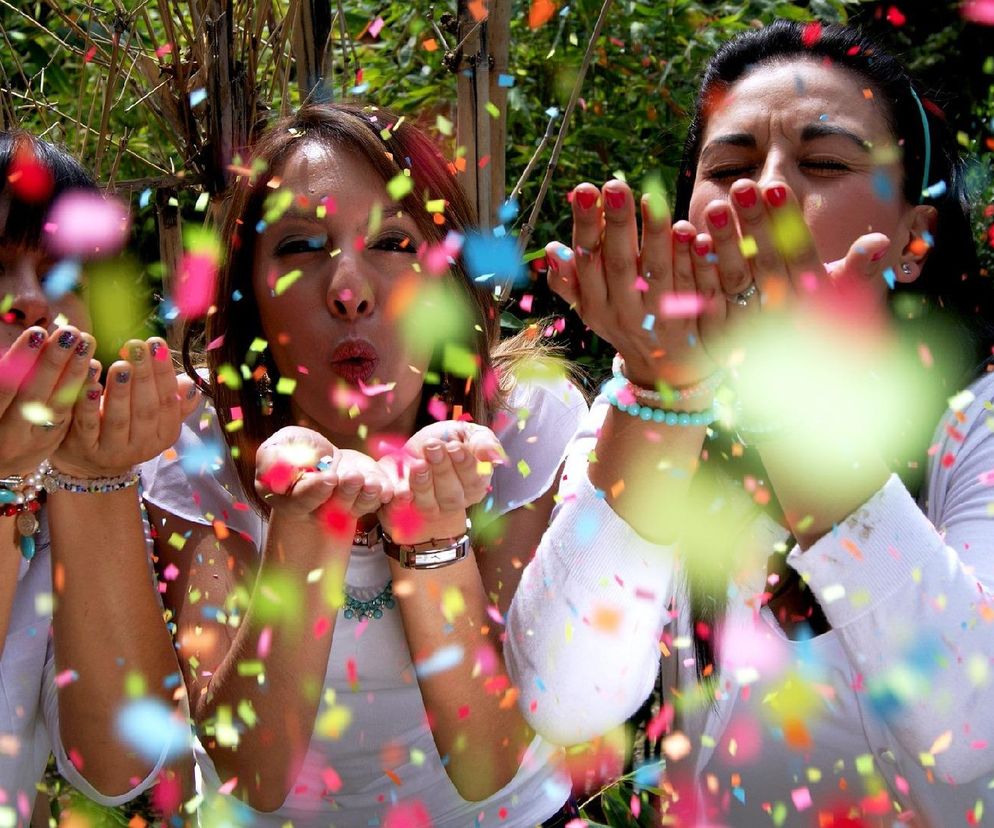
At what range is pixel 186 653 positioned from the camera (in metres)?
1.42

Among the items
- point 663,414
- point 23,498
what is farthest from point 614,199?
point 23,498

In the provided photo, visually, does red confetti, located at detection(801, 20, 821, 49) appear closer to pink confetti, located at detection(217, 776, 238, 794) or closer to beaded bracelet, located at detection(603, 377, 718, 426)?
beaded bracelet, located at detection(603, 377, 718, 426)

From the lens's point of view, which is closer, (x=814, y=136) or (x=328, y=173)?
(x=814, y=136)

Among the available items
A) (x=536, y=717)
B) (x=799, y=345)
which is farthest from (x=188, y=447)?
(x=799, y=345)

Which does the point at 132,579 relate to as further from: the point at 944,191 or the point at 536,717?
the point at 944,191

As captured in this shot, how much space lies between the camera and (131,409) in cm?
123

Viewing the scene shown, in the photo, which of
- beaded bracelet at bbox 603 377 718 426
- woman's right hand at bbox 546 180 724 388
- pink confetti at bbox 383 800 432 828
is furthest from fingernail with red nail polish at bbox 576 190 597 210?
pink confetti at bbox 383 800 432 828

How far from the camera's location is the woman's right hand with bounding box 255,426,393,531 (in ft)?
3.85

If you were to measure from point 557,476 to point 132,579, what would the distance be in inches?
22.2

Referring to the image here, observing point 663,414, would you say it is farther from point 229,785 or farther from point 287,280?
point 229,785

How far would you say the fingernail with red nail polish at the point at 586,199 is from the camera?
1.03 metres

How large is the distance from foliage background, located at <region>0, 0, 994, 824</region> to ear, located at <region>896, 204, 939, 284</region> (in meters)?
0.57

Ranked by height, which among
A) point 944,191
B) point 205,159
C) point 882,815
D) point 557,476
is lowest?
point 882,815

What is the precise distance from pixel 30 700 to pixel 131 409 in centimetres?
48
